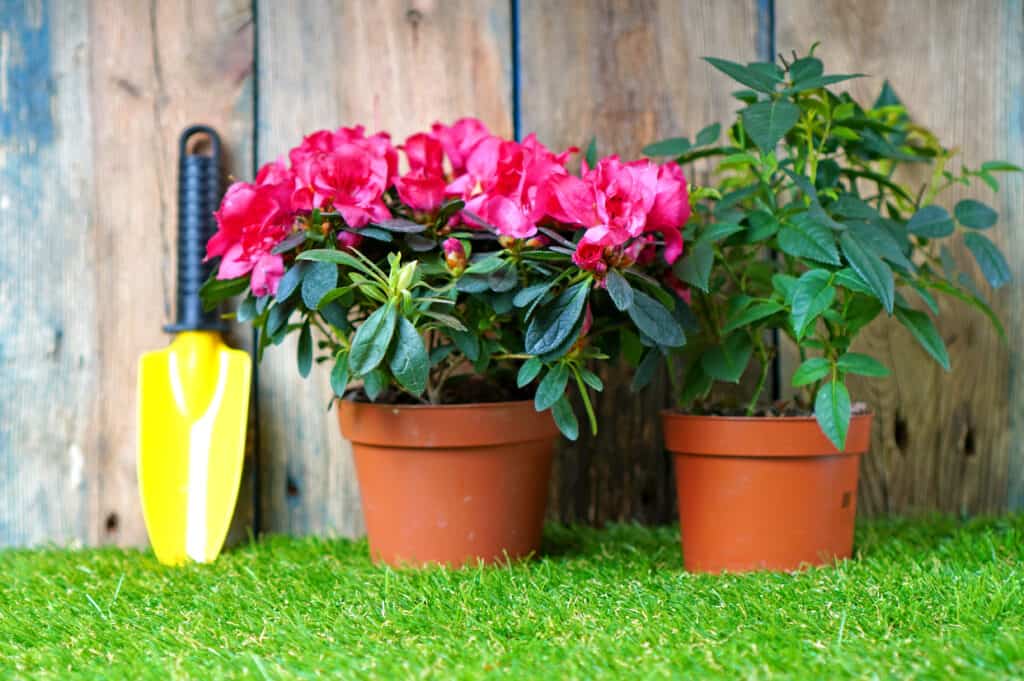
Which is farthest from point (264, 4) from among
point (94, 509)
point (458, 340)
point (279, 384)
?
point (94, 509)

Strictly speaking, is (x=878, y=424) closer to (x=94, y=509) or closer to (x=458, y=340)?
(x=458, y=340)

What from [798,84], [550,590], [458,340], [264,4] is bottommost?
[550,590]

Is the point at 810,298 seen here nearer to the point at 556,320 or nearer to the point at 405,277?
the point at 556,320

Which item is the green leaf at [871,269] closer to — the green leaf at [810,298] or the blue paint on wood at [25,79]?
the green leaf at [810,298]

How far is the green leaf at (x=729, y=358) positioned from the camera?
0.99 metres

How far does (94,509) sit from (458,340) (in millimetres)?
718

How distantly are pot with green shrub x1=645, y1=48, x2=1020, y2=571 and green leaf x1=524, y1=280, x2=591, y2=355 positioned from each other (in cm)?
14

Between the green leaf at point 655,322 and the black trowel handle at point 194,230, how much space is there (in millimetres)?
661

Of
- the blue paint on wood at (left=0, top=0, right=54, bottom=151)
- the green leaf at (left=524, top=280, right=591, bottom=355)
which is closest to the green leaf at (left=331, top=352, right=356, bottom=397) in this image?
the green leaf at (left=524, top=280, right=591, bottom=355)

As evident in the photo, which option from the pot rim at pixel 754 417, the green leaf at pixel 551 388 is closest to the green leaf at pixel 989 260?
the pot rim at pixel 754 417

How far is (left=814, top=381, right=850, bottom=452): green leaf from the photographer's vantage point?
2.92 ft

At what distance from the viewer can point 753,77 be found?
96cm

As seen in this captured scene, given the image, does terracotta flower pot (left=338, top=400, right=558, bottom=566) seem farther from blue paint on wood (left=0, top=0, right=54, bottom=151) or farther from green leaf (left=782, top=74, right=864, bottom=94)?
blue paint on wood (left=0, top=0, right=54, bottom=151)

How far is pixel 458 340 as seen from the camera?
95 centimetres
